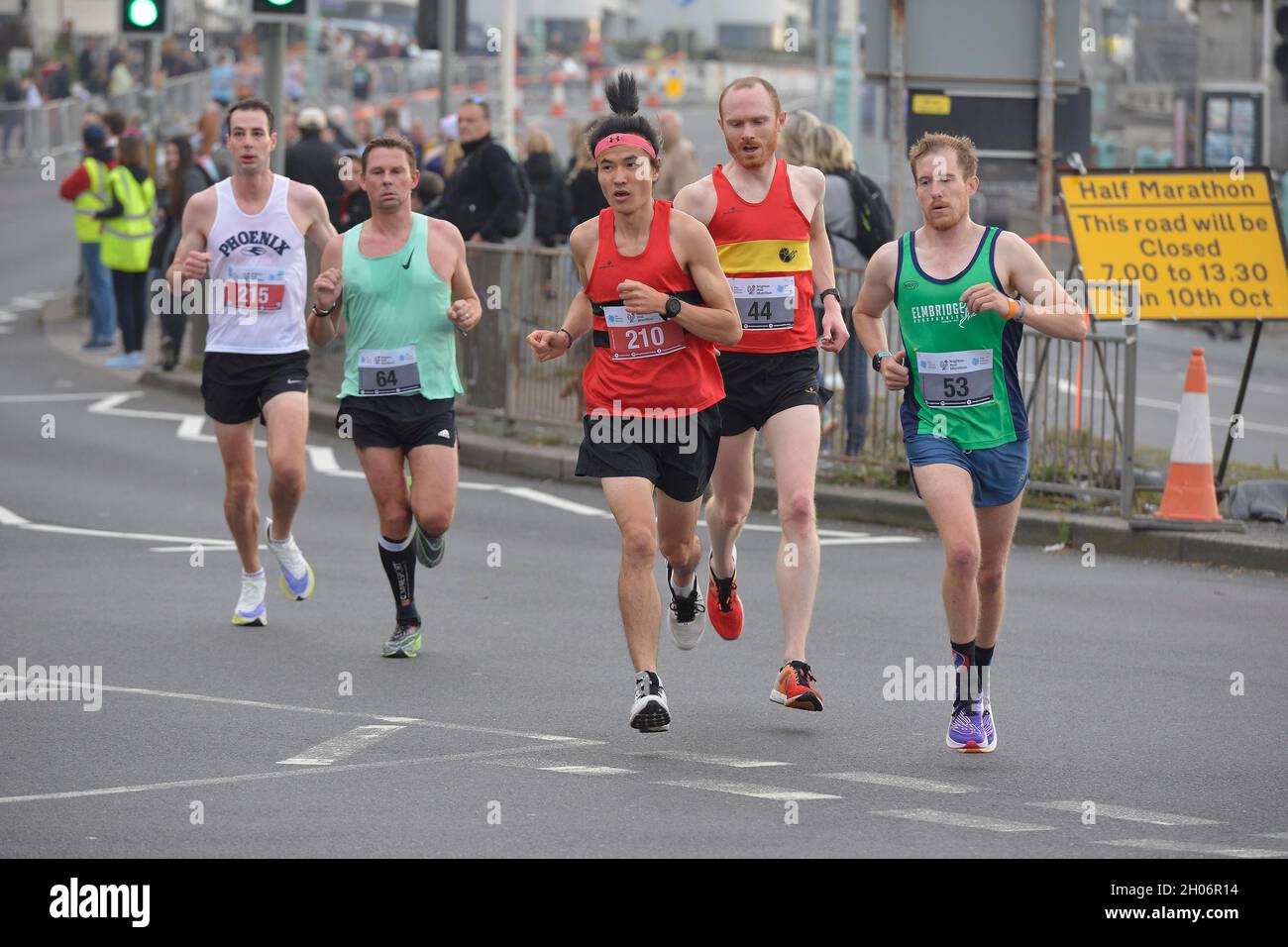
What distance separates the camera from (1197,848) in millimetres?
5953

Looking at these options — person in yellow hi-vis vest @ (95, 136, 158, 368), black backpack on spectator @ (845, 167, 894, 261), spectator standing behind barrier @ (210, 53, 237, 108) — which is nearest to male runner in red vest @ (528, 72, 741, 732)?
black backpack on spectator @ (845, 167, 894, 261)

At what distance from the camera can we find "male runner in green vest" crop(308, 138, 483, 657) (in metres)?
8.84

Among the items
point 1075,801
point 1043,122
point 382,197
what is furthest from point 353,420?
point 1043,122

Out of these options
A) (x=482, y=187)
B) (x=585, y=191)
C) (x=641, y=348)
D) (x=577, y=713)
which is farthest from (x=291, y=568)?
(x=585, y=191)

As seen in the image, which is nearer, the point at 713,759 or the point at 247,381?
the point at 713,759

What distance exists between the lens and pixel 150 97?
974 inches

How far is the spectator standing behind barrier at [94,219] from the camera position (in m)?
20.7

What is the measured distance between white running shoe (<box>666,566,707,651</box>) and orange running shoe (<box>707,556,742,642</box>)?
0.05 m

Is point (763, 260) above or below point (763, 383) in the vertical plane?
above

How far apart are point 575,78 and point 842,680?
6164 cm

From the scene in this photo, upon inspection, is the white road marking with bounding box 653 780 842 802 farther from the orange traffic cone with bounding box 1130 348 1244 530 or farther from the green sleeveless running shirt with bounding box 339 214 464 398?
the orange traffic cone with bounding box 1130 348 1244 530

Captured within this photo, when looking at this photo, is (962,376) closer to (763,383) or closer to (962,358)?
(962,358)

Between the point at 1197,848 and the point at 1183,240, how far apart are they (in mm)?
7821

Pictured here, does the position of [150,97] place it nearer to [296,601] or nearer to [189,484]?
[189,484]
